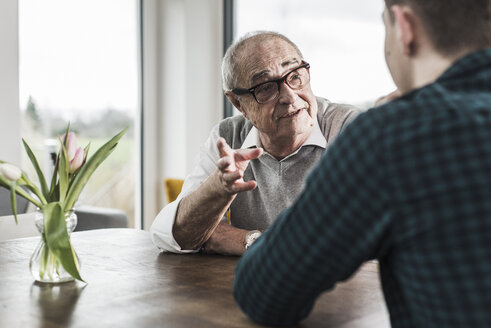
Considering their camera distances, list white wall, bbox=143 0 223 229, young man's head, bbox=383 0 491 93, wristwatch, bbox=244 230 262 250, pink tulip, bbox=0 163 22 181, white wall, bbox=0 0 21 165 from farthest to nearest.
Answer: white wall, bbox=143 0 223 229 → white wall, bbox=0 0 21 165 → wristwatch, bbox=244 230 262 250 → pink tulip, bbox=0 163 22 181 → young man's head, bbox=383 0 491 93

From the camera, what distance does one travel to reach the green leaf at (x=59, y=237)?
1318mm

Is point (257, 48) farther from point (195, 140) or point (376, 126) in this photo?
point (195, 140)

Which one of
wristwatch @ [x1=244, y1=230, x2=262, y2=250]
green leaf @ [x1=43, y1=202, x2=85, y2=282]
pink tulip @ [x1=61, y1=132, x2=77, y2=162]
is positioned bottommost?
wristwatch @ [x1=244, y1=230, x2=262, y2=250]

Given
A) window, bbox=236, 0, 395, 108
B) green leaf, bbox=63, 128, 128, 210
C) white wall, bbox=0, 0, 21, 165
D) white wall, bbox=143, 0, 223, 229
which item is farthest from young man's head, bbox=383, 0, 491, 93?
white wall, bbox=143, 0, 223, 229

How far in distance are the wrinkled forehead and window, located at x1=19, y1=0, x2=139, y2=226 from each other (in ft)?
8.40

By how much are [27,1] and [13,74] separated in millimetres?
599

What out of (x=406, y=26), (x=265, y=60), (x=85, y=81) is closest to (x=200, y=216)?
(x=265, y=60)

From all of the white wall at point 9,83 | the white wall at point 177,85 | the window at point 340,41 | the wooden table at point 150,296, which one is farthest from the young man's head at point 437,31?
the white wall at point 177,85

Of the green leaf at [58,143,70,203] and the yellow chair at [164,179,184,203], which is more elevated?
the green leaf at [58,143,70,203]

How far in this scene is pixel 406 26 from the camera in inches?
33.8

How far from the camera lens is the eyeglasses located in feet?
6.47

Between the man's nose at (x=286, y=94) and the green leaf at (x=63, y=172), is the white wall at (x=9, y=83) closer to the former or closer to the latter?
the man's nose at (x=286, y=94)

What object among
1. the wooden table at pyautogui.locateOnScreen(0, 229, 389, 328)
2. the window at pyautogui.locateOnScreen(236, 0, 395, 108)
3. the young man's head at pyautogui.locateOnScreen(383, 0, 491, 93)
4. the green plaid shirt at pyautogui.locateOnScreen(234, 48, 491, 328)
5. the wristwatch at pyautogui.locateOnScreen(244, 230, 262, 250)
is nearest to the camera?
the green plaid shirt at pyautogui.locateOnScreen(234, 48, 491, 328)

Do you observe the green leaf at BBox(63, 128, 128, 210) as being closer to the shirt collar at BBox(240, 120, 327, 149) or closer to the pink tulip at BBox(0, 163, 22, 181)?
the pink tulip at BBox(0, 163, 22, 181)
